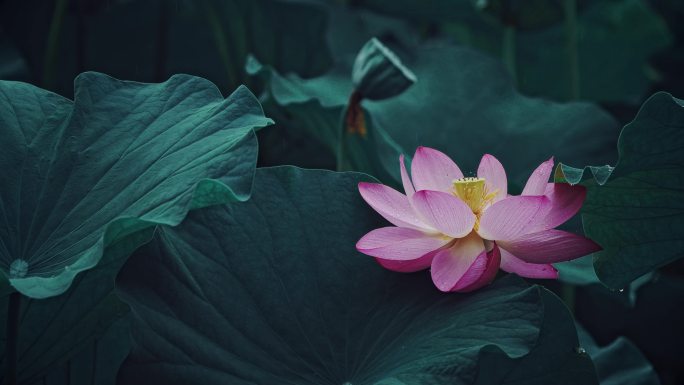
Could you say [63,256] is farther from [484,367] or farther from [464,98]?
[464,98]

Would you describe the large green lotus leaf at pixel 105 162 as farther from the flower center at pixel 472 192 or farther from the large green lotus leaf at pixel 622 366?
the large green lotus leaf at pixel 622 366

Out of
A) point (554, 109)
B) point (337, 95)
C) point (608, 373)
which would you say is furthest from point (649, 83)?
point (608, 373)

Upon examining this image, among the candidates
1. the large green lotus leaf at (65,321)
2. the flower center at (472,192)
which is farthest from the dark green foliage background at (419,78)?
the flower center at (472,192)

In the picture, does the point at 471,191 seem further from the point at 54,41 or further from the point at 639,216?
the point at 54,41

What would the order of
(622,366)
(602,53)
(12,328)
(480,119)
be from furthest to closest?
(602,53) → (480,119) → (622,366) → (12,328)

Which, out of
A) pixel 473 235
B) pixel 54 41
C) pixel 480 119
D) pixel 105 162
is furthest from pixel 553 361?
pixel 54 41

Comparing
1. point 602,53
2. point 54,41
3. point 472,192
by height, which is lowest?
point 602,53

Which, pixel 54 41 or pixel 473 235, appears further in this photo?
pixel 54 41
